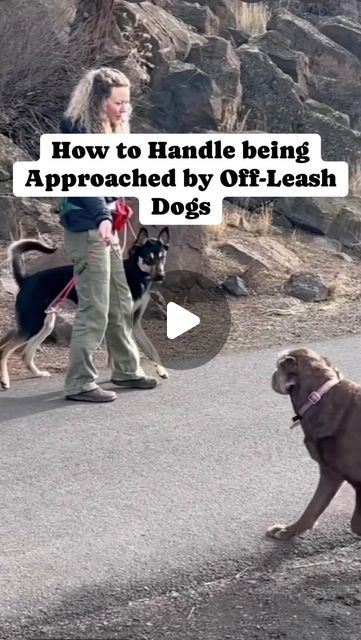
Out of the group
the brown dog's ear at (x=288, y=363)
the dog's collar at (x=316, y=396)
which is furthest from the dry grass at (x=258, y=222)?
the dog's collar at (x=316, y=396)

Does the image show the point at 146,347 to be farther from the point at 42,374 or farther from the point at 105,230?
the point at 105,230

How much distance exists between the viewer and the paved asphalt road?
16.1 feet

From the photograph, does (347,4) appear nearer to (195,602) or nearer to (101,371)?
(101,371)

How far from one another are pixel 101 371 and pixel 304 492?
286 cm

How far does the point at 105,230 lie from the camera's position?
7.27 metres

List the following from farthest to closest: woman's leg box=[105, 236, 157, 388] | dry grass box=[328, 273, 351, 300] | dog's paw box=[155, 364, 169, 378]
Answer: dry grass box=[328, 273, 351, 300] → dog's paw box=[155, 364, 169, 378] → woman's leg box=[105, 236, 157, 388]

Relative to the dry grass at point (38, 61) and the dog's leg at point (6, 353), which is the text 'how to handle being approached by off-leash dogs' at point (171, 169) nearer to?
the dog's leg at point (6, 353)

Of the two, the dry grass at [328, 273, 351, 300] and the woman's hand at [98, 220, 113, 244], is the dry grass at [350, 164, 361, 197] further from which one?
the woman's hand at [98, 220, 113, 244]

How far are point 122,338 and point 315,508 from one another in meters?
3.02

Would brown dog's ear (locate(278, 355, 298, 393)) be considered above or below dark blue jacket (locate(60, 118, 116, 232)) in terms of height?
below

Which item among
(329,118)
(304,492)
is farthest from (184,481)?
(329,118)

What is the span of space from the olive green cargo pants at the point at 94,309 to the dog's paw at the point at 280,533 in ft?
8.21

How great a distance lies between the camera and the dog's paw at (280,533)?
17.4 ft

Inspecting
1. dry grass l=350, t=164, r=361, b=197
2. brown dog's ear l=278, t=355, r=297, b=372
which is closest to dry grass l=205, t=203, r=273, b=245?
dry grass l=350, t=164, r=361, b=197
